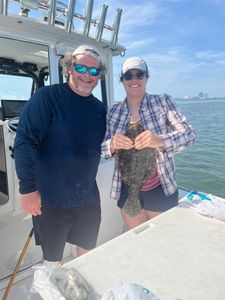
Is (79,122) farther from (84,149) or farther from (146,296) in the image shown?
(146,296)

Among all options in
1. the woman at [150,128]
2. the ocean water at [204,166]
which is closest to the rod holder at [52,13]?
the woman at [150,128]

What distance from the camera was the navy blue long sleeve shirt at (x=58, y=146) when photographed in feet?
6.31

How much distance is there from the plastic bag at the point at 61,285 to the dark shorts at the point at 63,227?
989 mm

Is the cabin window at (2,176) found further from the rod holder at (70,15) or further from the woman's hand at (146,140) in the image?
the woman's hand at (146,140)

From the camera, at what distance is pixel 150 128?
217 cm

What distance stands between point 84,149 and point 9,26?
5.05 feet

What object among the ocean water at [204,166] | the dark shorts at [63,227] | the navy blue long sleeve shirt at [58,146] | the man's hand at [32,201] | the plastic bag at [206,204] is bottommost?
the ocean water at [204,166]

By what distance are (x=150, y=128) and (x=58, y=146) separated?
715 mm

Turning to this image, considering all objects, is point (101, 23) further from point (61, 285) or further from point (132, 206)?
point (61, 285)

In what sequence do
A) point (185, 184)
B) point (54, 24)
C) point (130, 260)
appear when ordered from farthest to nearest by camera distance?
1. point (185, 184)
2. point (54, 24)
3. point (130, 260)

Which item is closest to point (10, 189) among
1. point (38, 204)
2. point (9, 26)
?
point (38, 204)

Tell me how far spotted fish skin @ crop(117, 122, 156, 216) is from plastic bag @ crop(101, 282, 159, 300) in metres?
1.21

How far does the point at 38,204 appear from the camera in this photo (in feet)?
6.45

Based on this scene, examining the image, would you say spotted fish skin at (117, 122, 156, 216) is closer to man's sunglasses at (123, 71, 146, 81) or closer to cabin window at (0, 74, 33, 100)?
man's sunglasses at (123, 71, 146, 81)
